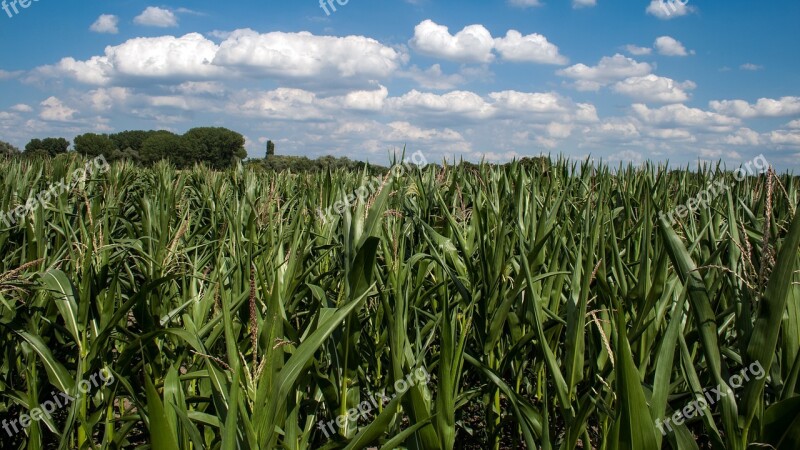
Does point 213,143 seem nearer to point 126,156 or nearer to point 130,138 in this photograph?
point 130,138

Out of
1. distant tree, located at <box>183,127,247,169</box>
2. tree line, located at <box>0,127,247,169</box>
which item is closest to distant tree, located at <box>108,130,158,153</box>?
tree line, located at <box>0,127,247,169</box>

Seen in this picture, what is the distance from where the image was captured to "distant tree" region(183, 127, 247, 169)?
233 feet

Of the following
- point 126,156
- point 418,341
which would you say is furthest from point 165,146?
point 418,341

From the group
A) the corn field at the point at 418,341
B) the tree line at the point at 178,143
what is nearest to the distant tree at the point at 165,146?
the tree line at the point at 178,143

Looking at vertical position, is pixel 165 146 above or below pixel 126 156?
above

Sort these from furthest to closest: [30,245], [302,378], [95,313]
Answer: [30,245] → [95,313] → [302,378]

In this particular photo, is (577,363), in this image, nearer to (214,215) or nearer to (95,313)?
(95,313)

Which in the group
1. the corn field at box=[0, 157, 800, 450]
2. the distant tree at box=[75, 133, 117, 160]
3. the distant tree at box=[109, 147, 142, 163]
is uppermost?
the distant tree at box=[75, 133, 117, 160]

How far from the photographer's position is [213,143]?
75125 mm

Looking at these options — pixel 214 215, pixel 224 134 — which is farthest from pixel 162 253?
pixel 224 134

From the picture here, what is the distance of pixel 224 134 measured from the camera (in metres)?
78.2

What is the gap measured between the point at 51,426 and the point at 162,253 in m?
0.83

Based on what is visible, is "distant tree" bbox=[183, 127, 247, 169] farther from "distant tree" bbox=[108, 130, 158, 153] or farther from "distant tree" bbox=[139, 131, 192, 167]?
"distant tree" bbox=[108, 130, 158, 153]

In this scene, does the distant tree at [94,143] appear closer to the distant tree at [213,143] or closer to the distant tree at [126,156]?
the distant tree at [213,143]
